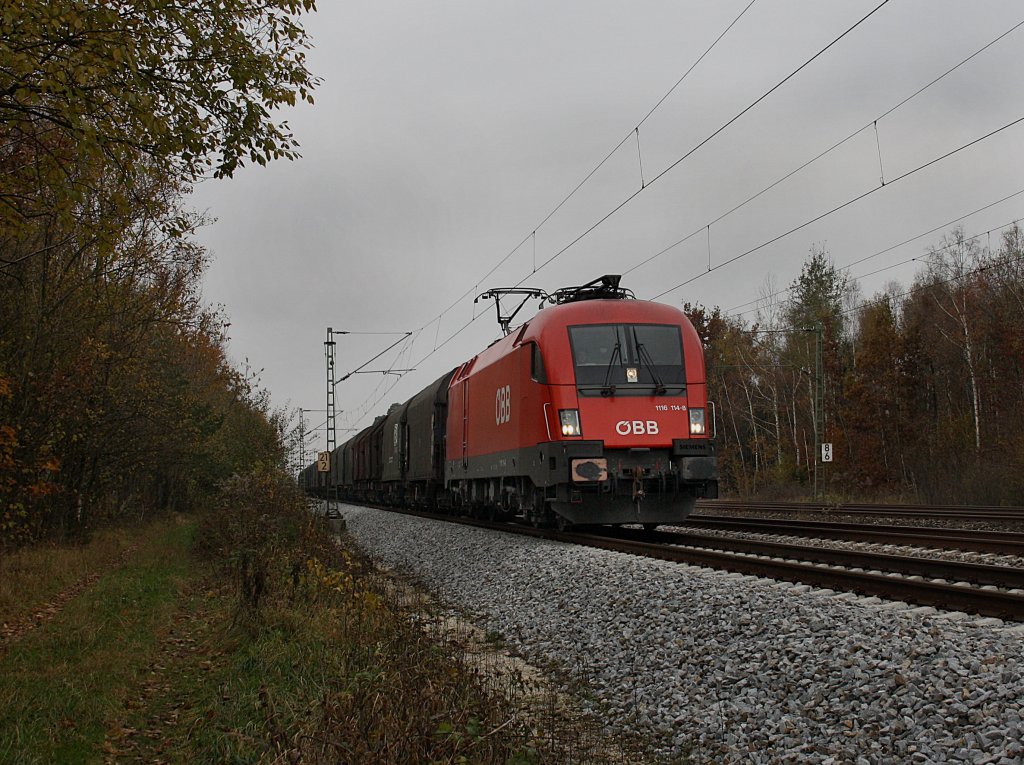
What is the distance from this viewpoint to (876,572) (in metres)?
8.91

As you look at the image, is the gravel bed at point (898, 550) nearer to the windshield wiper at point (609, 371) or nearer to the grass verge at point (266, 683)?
the windshield wiper at point (609, 371)

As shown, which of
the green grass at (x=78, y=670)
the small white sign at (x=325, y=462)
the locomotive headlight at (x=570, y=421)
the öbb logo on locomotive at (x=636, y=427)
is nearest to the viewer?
the green grass at (x=78, y=670)

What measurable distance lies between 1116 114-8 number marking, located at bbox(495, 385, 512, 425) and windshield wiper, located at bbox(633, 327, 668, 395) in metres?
2.47

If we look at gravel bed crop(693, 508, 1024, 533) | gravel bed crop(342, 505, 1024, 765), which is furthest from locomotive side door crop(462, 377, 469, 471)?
gravel bed crop(342, 505, 1024, 765)

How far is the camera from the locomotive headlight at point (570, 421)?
41.3ft

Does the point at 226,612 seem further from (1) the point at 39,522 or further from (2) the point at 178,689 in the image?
(1) the point at 39,522

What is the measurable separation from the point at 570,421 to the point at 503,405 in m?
2.56

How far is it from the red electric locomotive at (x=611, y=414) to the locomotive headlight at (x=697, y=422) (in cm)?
2

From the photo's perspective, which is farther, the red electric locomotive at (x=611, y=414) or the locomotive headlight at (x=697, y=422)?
the locomotive headlight at (x=697, y=422)

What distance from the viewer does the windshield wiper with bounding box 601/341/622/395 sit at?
42.2 ft

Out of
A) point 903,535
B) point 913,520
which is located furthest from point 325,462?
point 903,535

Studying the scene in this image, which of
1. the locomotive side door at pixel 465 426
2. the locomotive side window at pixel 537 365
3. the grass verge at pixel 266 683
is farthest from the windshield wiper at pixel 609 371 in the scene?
the locomotive side door at pixel 465 426

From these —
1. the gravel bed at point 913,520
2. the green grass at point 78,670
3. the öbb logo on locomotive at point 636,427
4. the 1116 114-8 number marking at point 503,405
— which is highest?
the 1116 114-8 number marking at point 503,405

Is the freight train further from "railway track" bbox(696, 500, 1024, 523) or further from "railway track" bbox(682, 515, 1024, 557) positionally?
"railway track" bbox(696, 500, 1024, 523)
